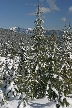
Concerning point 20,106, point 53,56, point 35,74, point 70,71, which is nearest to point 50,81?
point 53,56

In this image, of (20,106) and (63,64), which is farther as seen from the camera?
(63,64)

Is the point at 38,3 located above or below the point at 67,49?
above

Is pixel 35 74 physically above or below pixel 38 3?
below

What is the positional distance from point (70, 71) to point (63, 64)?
176 cm

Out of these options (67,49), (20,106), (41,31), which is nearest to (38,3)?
(41,31)

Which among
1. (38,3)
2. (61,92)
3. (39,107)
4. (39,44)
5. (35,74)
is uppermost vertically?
(38,3)

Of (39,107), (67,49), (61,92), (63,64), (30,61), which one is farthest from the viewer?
(67,49)

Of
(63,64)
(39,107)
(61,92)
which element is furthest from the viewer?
(63,64)

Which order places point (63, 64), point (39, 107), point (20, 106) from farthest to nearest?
point (63, 64)
point (39, 107)
point (20, 106)

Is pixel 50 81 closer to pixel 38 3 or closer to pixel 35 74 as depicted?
pixel 35 74

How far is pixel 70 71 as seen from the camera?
3003cm

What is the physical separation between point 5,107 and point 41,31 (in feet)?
31.1

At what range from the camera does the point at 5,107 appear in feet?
76.9

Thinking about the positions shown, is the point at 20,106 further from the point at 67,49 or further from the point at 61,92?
the point at 67,49
